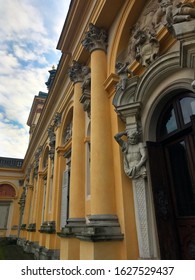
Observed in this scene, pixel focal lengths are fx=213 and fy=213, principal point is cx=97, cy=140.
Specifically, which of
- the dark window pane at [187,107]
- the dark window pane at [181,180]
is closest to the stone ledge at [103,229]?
the dark window pane at [181,180]

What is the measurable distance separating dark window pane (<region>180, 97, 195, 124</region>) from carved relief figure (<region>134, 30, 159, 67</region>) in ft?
3.32

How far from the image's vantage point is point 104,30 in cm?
605

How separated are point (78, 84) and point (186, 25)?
4849 mm

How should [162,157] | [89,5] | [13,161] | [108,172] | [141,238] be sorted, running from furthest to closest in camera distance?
[13,161], [89,5], [108,172], [162,157], [141,238]

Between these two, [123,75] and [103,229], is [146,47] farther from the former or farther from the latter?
[103,229]

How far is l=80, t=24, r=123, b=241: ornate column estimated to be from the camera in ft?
13.2

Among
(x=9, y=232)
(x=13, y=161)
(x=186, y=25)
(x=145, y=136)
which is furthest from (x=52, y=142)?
(x=13, y=161)

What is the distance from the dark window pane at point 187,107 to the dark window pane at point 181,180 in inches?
17.2

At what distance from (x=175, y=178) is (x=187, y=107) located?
4.12 feet

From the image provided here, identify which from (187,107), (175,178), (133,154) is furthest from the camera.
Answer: (133,154)

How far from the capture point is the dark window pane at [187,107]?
11.5 ft

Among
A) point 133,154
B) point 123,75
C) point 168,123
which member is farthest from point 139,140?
point 123,75

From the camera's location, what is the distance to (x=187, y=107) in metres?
3.65

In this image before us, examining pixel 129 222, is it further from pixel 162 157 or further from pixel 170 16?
pixel 170 16
